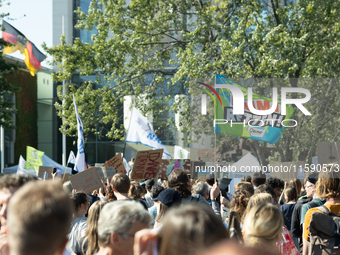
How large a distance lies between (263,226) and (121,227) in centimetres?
100

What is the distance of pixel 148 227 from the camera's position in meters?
2.44

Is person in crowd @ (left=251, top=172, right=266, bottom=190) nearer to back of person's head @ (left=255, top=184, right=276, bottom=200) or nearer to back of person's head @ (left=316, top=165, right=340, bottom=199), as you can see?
back of person's head @ (left=255, top=184, right=276, bottom=200)

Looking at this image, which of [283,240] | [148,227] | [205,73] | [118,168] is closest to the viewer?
[148,227]

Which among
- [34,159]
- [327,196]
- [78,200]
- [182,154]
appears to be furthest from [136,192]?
[34,159]

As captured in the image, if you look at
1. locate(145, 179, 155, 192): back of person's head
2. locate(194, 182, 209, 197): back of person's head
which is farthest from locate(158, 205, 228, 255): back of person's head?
locate(145, 179, 155, 192): back of person's head

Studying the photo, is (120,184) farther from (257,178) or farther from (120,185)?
(257,178)

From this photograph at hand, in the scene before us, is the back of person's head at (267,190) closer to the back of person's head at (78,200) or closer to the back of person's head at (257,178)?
the back of person's head at (257,178)

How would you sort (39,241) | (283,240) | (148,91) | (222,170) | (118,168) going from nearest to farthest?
(39,241)
(283,240)
(222,170)
(118,168)
(148,91)

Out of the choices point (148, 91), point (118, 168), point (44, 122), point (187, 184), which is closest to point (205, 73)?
point (148, 91)

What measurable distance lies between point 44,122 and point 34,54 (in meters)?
23.2

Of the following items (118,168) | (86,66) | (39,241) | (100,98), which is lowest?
(118,168)

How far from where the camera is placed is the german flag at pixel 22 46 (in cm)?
1914

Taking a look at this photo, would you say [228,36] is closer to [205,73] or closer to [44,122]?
[205,73]

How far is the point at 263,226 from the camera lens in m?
2.84
